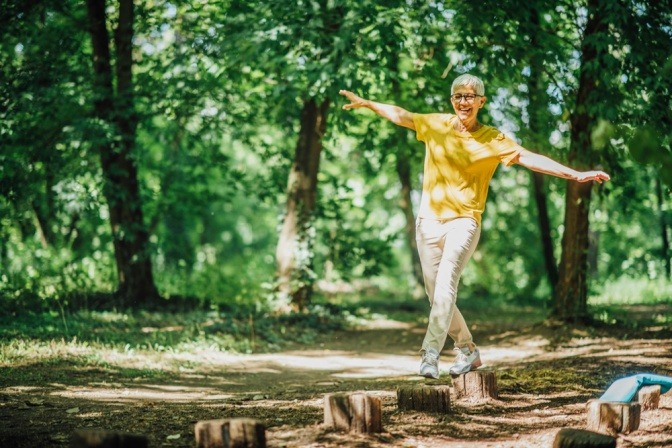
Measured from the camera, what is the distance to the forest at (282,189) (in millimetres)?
6324

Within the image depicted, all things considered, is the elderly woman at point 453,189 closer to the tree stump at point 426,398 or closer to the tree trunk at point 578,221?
the tree stump at point 426,398

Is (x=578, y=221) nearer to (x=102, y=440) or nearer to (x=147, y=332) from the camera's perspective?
(x=147, y=332)

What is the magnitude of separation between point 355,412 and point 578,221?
20.7 feet

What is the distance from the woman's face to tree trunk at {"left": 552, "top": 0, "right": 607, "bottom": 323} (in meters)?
4.07

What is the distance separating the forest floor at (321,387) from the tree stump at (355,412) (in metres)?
0.08

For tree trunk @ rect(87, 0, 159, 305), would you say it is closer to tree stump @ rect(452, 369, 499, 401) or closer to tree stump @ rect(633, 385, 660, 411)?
tree stump @ rect(452, 369, 499, 401)

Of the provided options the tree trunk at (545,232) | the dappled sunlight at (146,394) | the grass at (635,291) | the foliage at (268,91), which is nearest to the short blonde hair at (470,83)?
the foliage at (268,91)

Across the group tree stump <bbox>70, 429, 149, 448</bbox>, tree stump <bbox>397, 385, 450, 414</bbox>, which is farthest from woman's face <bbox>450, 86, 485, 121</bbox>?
tree stump <bbox>70, 429, 149, 448</bbox>

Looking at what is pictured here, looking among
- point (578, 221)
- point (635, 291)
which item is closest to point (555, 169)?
point (578, 221)

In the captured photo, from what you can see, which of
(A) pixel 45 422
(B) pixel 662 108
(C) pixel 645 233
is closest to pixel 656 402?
(B) pixel 662 108

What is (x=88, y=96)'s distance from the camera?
11047 mm

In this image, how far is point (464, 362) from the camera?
235 inches

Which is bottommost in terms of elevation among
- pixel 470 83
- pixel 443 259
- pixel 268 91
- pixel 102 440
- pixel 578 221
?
pixel 102 440

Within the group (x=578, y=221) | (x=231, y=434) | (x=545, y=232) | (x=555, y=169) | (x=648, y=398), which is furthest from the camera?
(x=545, y=232)
